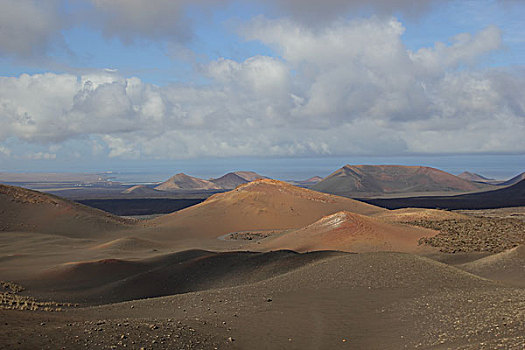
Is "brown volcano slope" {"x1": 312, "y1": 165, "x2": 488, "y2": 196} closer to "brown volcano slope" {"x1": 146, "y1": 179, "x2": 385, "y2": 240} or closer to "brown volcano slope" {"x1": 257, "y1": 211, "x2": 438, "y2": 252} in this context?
"brown volcano slope" {"x1": 146, "y1": 179, "x2": 385, "y2": 240}

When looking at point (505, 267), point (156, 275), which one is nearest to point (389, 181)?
point (505, 267)

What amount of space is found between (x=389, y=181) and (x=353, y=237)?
147m

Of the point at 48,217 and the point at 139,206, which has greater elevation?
the point at 48,217

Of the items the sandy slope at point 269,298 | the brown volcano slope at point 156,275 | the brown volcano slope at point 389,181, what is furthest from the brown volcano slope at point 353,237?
the brown volcano slope at point 389,181

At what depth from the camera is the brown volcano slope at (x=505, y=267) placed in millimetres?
19712

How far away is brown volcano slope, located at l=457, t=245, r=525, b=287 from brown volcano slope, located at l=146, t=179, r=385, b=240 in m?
31.7

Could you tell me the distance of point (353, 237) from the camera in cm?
3188

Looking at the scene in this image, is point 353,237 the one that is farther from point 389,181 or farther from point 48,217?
point 389,181

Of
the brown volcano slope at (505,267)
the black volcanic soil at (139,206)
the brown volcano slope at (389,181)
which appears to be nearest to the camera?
the brown volcano slope at (505,267)

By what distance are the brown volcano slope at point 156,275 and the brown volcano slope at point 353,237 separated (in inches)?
279

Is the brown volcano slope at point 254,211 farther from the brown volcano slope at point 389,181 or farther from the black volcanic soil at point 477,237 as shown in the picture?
the brown volcano slope at point 389,181

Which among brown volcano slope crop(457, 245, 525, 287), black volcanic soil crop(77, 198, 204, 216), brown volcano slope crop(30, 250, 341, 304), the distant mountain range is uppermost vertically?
the distant mountain range

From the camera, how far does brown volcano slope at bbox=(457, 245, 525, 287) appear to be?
776 inches

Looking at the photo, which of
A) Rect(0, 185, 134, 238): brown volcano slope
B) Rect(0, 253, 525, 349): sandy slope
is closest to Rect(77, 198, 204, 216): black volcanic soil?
Rect(0, 185, 134, 238): brown volcano slope
